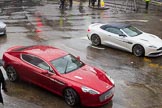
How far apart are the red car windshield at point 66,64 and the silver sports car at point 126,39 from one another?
569 cm

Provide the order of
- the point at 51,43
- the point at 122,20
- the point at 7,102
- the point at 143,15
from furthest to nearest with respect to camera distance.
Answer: the point at 143,15 < the point at 122,20 < the point at 51,43 < the point at 7,102

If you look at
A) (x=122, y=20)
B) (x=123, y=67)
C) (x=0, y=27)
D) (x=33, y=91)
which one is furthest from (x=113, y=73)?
(x=122, y=20)

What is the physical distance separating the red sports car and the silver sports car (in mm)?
5670

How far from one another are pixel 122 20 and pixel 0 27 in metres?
11.2

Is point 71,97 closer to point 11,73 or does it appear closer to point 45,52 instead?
point 45,52

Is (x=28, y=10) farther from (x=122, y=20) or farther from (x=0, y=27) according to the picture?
(x=0, y=27)

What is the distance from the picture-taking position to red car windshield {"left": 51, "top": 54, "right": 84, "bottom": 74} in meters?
11.7

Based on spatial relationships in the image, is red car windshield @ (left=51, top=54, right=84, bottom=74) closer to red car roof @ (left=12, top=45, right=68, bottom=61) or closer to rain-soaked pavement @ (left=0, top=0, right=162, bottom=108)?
red car roof @ (left=12, top=45, right=68, bottom=61)

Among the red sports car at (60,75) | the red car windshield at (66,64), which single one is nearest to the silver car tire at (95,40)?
the red sports car at (60,75)

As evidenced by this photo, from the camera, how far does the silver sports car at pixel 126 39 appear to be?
674 inches

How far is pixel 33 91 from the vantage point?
484 inches

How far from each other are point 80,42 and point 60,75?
8.30 m

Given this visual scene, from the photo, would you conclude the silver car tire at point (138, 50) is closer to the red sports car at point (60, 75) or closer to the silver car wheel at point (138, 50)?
the silver car wheel at point (138, 50)

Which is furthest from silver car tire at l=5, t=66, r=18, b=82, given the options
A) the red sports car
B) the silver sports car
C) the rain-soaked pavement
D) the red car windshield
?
the silver sports car
